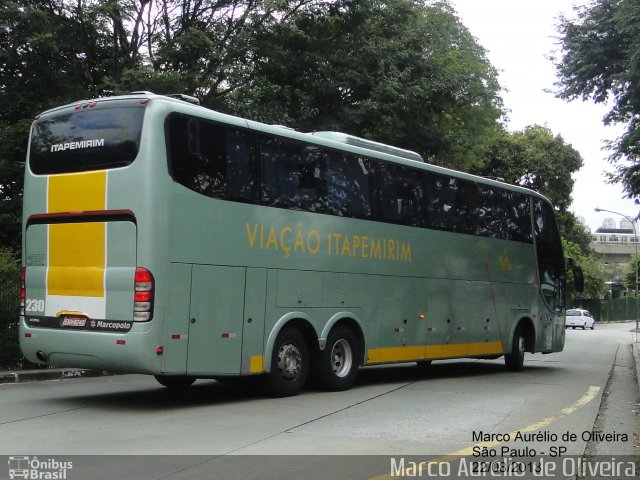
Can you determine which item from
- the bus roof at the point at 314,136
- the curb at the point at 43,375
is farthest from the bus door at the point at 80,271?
the curb at the point at 43,375

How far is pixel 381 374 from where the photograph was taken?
16453mm

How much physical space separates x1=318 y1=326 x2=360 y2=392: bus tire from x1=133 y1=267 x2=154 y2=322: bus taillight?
11.7ft

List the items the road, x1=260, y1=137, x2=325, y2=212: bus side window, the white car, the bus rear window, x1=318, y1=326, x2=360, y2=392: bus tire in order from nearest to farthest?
the road → the bus rear window → x1=260, y1=137, x2=325, y2=212: bus side window → x1=318, y1=326, x2=360, y2=392: bus tire → the white car

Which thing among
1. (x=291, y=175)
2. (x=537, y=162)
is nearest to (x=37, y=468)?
(x=291, y=175)

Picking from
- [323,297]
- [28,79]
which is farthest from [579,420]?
[28,79]

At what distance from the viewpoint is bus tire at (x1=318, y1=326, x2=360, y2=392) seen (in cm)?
1235

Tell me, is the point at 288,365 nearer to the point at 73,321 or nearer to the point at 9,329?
the point at 73,321

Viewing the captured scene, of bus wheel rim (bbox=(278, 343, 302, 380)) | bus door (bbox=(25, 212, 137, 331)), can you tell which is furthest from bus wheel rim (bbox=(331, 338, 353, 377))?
bus door (bbox=(25, 212, 137, 331))

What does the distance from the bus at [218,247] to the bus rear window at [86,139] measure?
0.07ft

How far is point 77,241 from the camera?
10.2 meters

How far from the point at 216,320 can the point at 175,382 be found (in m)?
2.75

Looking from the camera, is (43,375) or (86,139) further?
(43,375)

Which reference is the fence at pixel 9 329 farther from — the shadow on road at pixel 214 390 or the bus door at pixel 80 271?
the bus door at pixel 80 271

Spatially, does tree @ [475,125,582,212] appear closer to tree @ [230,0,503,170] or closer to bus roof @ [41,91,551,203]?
tree @ [230,0,503,170]
